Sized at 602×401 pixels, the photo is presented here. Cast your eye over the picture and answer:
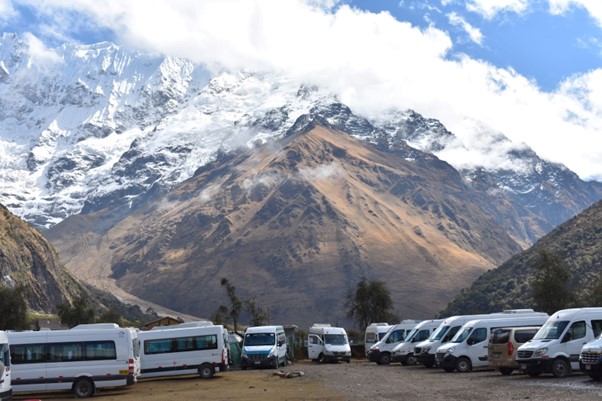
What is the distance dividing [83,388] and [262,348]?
75.9ft

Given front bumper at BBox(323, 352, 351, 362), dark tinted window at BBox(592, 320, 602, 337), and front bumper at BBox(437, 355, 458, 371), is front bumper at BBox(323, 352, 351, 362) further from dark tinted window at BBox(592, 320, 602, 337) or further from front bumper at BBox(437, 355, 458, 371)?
dark tinted window at BBox(592, 320, 602, 337)

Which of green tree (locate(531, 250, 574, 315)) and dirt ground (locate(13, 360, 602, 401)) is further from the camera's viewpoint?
green tree (locate(531, 250, 574, 315))

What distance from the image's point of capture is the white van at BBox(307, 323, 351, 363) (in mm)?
71625

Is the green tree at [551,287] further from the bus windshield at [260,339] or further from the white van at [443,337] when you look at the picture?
the white van at [443,337]

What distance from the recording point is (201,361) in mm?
52875

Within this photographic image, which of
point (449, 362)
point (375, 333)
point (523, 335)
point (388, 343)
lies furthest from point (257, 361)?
point (523, 335)

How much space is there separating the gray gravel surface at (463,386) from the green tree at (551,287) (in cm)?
5917

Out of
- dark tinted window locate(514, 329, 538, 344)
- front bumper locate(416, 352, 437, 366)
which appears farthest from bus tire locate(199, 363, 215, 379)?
dark tinted window locate(514, 329, 538, 344)

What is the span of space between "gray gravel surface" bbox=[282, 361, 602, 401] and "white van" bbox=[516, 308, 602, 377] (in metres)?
0.51

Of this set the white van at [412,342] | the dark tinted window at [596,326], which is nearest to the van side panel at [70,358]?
the dark tinted window at [596,326]

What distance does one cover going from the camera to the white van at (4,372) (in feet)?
105

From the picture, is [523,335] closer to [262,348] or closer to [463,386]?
[463,386]

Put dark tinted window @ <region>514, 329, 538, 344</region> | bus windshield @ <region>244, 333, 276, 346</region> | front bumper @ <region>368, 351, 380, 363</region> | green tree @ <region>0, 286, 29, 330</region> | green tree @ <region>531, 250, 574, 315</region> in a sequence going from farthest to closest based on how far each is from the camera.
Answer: green tree @ <region>0, 286, 29, 330</region>, green tree @ <region>531, 250, 574, 315</region>, front bumper @ <region>368, 351, 380, 363</region>, bus windshield @ <region>244, 333, 276, 346</region>, dark tinted window @ <region>514, 329, 538, 344</region>

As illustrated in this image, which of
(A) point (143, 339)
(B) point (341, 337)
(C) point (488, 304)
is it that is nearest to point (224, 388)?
(A) point (143, 339)
